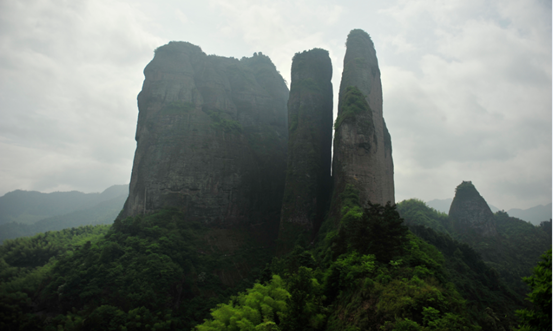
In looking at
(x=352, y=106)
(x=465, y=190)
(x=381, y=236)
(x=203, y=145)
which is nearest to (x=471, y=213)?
(x=465, y=190)

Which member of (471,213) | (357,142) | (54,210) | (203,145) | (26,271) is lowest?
(26,271)

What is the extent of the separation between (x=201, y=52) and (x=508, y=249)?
182 feet

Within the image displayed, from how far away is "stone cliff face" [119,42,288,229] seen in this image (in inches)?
1297

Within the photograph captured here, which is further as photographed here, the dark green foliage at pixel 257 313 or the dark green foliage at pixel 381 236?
the dark green foliage at pixel 381 236

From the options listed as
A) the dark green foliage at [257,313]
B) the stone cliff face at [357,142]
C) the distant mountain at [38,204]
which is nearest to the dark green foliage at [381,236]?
the dark green foliage at [257,313]

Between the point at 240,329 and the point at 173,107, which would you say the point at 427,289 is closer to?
the point at 240,329

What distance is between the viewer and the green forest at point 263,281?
869 centimetres

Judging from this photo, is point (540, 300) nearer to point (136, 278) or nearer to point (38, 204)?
point (136, 278)

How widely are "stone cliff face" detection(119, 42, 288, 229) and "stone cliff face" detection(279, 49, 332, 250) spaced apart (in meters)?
6.17

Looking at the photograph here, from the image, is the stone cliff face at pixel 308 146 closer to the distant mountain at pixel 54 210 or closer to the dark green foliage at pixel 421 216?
the dark green foliage at pixel 421 216

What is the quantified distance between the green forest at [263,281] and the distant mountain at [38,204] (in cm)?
12955

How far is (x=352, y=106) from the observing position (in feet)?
89.5

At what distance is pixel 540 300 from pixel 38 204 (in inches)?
7566

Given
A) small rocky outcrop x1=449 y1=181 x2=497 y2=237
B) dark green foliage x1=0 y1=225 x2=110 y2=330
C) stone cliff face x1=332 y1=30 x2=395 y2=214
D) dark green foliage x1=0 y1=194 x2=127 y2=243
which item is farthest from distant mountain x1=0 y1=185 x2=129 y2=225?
small rocky outcrop x1=449 y1=181 x2=497 y2=237
